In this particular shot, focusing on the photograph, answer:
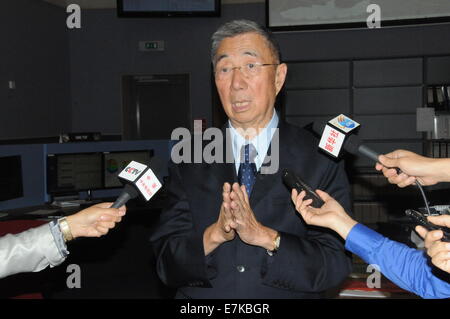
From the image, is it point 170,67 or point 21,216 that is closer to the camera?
point 21,216

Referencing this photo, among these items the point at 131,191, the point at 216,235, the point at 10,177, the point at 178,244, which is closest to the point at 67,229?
the point at 131,191

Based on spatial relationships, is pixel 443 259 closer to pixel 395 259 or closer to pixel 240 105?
pixel 395 259

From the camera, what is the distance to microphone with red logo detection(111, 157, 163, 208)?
1.35 metres

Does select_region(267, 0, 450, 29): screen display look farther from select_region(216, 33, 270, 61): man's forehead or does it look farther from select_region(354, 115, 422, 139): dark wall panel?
select_region(216, 33, 270, 61): man's forehead

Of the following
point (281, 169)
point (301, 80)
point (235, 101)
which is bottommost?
point (281, 169)

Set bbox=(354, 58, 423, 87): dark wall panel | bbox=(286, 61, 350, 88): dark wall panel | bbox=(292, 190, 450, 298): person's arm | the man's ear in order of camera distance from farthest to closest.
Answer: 1. bbox=(286, 61, 350, 88): dark wall panel
2. bbox=(354, 58, 423, 87): dark wall panel
3. the man's ear
4. bbox=(292, 190, 450, 298): person's arm

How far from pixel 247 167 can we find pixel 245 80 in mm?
283

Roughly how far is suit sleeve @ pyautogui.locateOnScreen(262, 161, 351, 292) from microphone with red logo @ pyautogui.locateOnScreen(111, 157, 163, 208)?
1.30 ft

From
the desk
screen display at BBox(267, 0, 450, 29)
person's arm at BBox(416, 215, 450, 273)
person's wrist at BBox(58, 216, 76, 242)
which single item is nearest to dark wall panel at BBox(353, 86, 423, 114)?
screen display at BBox(267, 0, 450, 29)

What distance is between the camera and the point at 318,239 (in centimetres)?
145

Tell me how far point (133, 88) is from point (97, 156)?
11.5 feet

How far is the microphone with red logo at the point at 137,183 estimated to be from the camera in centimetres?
135
